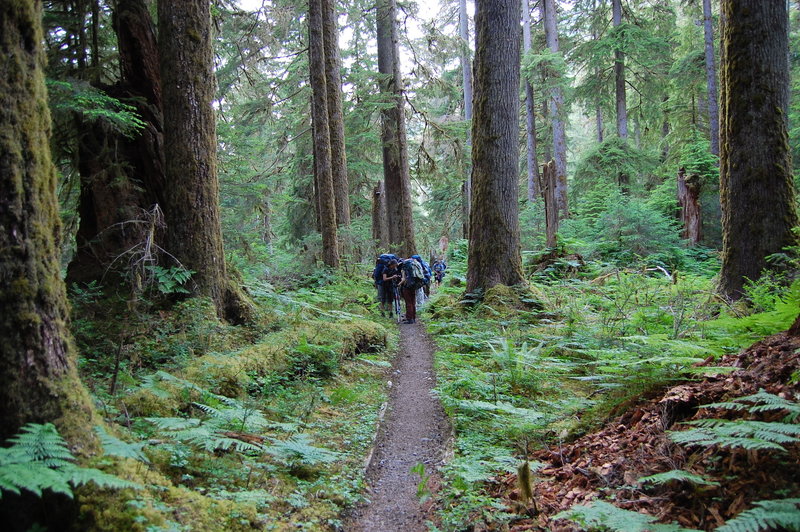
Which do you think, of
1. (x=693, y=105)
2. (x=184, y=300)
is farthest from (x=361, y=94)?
(x=693, y=105)

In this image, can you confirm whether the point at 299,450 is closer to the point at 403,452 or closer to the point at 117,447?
the point at 117,447

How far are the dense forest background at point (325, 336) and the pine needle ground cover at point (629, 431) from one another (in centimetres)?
2

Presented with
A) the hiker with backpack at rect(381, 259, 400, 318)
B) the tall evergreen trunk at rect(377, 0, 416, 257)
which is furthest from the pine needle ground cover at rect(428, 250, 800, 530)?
the tall evergreen trunk at rect(377, 0, 416, 257)

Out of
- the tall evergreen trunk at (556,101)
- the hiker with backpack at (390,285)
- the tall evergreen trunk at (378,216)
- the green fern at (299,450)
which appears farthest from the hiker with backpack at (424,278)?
the tall evergreen trunk at (556,101)

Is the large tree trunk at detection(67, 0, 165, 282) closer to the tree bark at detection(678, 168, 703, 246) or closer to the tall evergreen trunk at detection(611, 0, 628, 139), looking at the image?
the tree bark at detection(678, 168, 703, 246)

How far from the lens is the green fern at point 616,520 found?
2.14 m

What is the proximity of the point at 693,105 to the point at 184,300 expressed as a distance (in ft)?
85.2

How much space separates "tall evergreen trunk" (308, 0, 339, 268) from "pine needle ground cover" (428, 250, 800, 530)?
8.12m

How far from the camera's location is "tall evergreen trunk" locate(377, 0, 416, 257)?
18.8 meters

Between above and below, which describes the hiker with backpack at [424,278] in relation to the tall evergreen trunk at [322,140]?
below

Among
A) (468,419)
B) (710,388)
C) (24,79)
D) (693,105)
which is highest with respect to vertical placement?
(693,105)

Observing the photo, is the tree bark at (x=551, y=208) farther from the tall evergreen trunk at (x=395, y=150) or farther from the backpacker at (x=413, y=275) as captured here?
the tall evergreen trunk at (x=395, y=150)

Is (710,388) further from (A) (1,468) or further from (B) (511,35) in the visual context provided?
(B) (511,35)

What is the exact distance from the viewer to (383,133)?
19.4m
